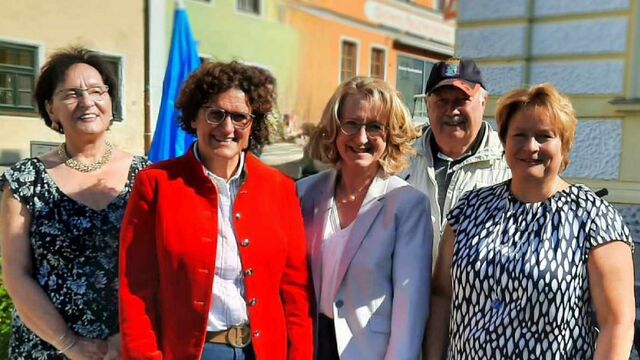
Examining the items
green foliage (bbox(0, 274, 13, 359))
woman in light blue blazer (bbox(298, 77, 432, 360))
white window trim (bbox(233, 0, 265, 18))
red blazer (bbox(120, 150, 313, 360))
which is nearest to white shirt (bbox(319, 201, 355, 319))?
woman in light blue blazer (bbox(298, 77, 432, 360))

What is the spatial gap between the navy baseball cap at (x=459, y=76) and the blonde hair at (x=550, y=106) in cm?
43

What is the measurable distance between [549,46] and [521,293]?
17.1 feet

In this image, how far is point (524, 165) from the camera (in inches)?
→ 71.6

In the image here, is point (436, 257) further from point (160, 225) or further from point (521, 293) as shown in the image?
point (160, 225)

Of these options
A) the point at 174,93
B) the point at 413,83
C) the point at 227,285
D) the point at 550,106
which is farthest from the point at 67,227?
the point at 174,93

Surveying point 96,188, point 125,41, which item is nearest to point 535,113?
point 96,188

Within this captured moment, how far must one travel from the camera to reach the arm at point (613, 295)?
1692mm

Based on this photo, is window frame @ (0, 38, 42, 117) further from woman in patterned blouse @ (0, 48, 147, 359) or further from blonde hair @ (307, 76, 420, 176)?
blonde hair @ (307, 76, 420, 176)

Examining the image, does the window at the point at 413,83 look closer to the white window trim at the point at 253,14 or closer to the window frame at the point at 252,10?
the white window trim at the point at 253,14

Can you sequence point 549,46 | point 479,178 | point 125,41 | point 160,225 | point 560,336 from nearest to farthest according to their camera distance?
point 560,336, point 160,225, point 479,178, point 549,46, point 125,41

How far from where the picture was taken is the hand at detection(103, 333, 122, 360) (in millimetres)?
2098

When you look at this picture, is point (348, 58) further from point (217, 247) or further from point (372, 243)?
point (217, 247)

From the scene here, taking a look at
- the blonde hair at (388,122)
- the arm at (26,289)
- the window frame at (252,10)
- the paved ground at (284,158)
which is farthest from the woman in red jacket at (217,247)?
the window frame at (252,10)

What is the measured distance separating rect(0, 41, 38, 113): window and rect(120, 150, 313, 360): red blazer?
9.94 m
